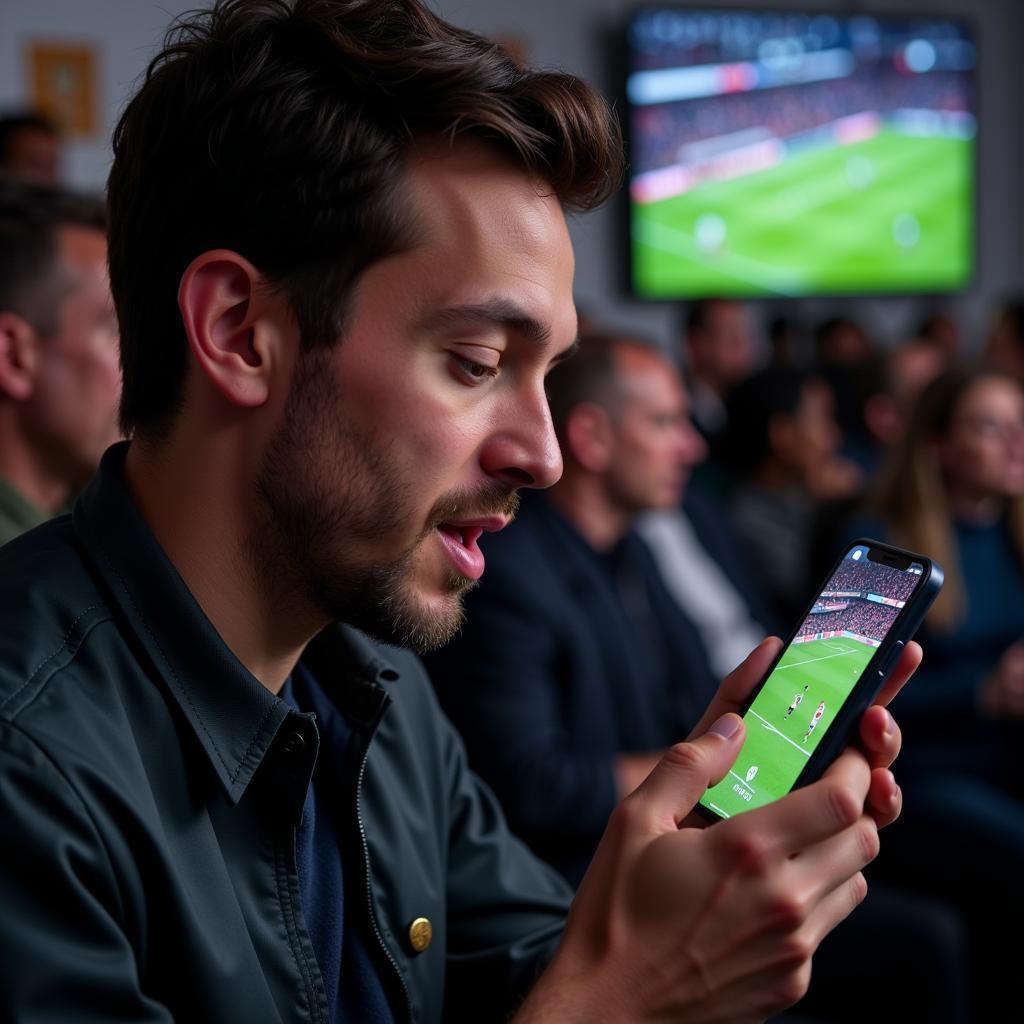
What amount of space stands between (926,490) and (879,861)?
0.77m

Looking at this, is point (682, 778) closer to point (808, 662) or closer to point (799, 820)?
point (799, 820)

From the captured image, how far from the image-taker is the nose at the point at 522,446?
0.92 m

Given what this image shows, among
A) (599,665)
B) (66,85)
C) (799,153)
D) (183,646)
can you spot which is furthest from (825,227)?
(183,646)

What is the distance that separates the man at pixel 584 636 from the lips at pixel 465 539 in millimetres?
875

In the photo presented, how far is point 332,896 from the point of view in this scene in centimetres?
95

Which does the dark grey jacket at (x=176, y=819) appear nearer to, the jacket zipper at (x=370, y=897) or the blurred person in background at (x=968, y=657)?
the jacket zipper at (x=370, y=897)

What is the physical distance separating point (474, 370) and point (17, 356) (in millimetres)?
1018

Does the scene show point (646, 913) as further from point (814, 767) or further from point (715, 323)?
point (715, 323)

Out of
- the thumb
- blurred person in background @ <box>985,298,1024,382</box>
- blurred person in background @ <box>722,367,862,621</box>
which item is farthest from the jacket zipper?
blurred person in background @ <box>985,298,1024,382</box>

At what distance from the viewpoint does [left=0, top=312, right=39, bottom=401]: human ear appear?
5.47ft

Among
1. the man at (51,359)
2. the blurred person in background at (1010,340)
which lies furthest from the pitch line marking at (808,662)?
the blurred person in background at (1010,340)

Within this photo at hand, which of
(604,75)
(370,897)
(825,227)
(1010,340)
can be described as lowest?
(370,897)

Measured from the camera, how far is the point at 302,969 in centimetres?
86

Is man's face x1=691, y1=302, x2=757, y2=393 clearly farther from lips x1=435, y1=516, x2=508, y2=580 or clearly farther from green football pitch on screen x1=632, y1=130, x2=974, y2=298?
lips x1=435, y1=516, x2=508, y2=580
